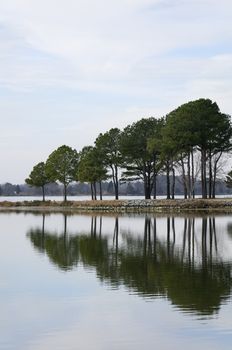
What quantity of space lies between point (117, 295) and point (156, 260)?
8.16 meters

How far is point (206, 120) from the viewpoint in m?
68.6

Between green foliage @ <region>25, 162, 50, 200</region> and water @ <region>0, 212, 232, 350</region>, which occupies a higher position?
green foliage @ <region>25, 162, 50, 200</region>

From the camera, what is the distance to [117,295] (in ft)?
57.4

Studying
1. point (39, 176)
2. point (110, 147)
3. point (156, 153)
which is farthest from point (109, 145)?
point (39, 176)

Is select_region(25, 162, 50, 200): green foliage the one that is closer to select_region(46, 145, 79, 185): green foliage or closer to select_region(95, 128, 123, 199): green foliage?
select_region(46, 145, 79, 185): green foliage

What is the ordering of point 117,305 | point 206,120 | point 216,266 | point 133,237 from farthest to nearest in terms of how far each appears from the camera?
1. point 206,120
2. point 133,237
3. point 216,266
4. point 117,305

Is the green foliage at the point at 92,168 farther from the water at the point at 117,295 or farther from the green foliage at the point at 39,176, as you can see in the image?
the water at the point at 117,295

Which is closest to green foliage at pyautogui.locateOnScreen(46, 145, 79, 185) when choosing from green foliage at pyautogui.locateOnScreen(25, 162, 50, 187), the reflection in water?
green foliage at pyautogui.locateOnScreen(25, 162, 50, 187)

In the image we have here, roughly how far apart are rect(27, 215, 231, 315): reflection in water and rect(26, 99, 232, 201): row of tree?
28141mm

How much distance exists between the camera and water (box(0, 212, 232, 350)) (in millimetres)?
12828

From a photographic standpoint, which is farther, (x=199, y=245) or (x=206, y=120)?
(x=206, y=120)

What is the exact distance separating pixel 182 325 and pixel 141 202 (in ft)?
206

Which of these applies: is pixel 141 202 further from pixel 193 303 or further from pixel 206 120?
pixel 193 303

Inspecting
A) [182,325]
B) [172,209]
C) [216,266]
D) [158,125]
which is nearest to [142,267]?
[216,266]
